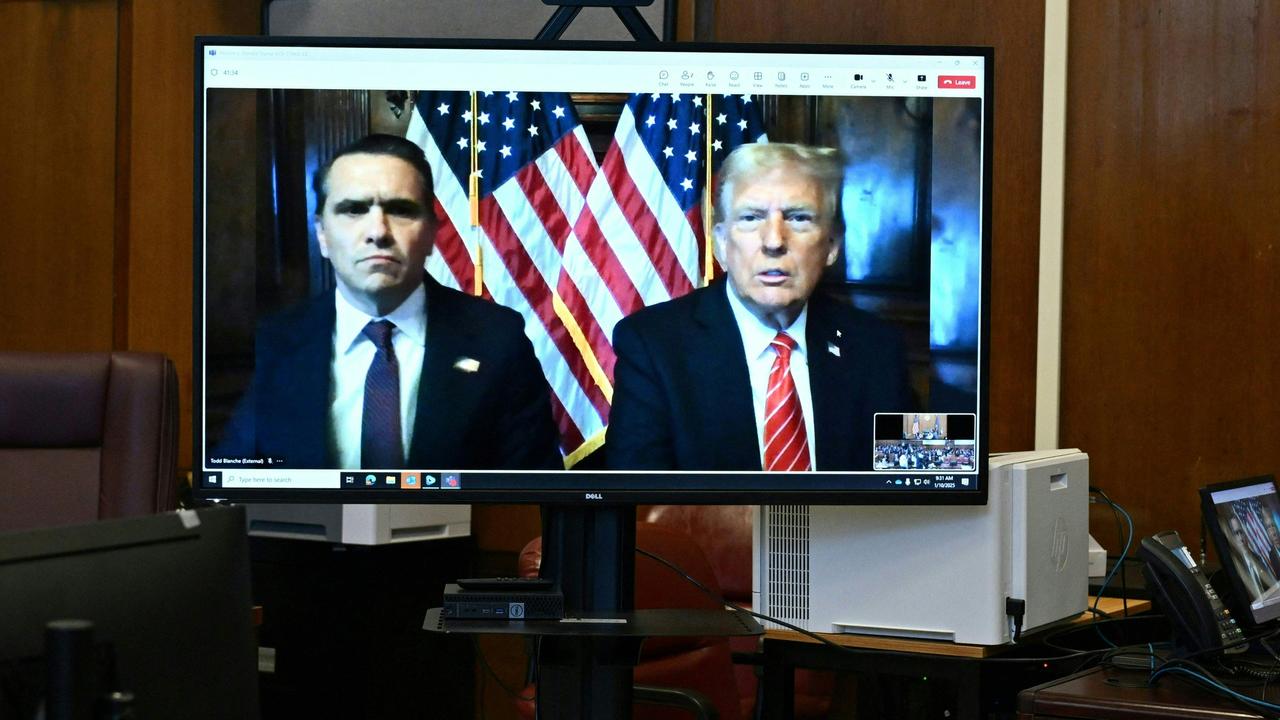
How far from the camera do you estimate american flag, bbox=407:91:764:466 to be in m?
2.25

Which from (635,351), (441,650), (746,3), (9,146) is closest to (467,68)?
(635,351)

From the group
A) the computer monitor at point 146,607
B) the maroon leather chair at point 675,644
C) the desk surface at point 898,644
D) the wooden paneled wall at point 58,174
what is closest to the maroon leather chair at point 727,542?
the maroon leather chair at point 675,644

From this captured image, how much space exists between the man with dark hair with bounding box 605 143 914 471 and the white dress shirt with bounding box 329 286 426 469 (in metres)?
0.32

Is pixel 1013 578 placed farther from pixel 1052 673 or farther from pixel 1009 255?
pixel 1009 255

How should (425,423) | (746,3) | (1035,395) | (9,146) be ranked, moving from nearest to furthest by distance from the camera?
(425,423)
(1035,395)
(746,3)
(9,146)

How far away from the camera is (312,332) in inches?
88.6

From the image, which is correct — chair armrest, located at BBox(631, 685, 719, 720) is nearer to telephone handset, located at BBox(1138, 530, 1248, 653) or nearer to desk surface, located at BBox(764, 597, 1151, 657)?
desk surface, located at BBox(764, 597, 1151, 657)

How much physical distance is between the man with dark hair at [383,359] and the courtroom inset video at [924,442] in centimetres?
55

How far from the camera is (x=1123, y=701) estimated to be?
6.94 feet

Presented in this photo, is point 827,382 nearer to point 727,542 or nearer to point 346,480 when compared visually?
point 346,480

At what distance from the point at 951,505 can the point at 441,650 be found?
220cm

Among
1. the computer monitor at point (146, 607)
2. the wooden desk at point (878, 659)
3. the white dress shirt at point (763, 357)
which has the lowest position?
the wooden desk at point (878, 659)

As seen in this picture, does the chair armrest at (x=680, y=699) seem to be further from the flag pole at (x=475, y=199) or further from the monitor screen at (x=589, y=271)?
the flag pole at (x=475, y=199)

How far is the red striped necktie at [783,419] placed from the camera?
2.26m
